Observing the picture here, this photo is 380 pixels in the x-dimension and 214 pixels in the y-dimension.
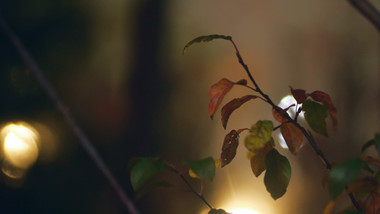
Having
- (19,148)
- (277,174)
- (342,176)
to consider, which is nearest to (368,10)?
A: (342,176)

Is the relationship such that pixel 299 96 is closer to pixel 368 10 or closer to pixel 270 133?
pixel 270 133

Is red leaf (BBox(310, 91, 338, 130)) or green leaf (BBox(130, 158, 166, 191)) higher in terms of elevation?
green leaf (BBox(130, 158, 166, 191))

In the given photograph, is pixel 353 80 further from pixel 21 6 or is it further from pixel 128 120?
pixel 21 6

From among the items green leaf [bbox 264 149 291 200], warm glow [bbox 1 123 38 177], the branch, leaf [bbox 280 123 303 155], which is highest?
warm glow [bbox 1 123 38 177]

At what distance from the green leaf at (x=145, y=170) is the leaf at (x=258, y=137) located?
116mm

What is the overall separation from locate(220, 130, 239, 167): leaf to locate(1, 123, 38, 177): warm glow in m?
1.22

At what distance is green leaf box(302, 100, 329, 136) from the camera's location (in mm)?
497

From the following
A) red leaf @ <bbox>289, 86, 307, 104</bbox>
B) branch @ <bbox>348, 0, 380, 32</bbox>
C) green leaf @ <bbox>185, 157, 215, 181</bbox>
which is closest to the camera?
branch @ <bbox>348, 0, 380, 32</bbox>

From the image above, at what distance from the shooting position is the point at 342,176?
0.36 m

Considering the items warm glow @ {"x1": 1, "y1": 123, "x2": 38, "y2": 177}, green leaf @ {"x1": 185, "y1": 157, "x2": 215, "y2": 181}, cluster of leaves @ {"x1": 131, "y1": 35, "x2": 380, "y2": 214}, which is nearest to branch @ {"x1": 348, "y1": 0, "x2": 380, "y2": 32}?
cluster of leaves @ {"x1": 131, "y1": 35, "x2": 380, "y2": 214}

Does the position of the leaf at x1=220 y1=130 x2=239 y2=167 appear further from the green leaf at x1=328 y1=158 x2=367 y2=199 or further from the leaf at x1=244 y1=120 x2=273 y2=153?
the green leaf at x1=328 y1=158 x2=367 y2=199

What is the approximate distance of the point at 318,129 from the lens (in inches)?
19.7

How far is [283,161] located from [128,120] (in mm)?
1536

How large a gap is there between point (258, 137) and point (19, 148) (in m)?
1.41
